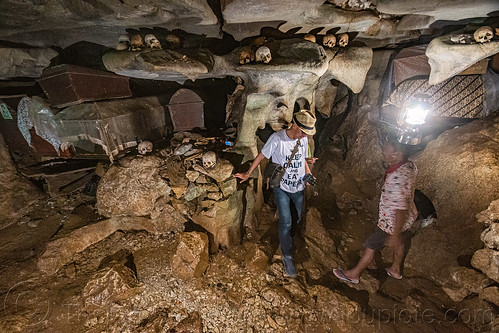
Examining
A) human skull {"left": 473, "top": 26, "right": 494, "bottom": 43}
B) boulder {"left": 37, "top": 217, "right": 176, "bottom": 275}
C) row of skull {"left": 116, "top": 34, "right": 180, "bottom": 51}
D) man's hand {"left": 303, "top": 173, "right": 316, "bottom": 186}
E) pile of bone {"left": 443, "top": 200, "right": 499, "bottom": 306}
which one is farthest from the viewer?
row of skull {"left": 116, "top": 34, "right": 180, "bottom": 51}

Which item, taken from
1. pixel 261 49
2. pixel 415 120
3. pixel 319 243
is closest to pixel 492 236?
pixel 415 120

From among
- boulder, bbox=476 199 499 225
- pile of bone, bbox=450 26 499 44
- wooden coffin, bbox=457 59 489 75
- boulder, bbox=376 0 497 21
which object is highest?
boulder, bbox=376 0 497 21

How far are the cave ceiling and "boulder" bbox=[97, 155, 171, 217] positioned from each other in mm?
2731

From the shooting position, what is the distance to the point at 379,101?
6273mm

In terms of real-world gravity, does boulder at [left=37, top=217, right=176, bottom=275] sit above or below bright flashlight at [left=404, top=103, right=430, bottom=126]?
below

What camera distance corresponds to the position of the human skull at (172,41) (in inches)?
170

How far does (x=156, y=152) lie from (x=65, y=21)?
2.89m

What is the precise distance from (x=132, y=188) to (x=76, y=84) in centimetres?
271

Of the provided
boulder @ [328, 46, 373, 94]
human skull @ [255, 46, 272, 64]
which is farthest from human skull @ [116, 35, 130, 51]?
boulder @ [328, 46, 373, 94]

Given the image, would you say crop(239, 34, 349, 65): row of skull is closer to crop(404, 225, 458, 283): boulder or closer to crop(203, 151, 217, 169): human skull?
crop(203, 151, 217, 169): human skull

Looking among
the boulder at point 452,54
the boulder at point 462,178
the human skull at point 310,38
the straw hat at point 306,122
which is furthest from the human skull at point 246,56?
the boulder at point 462,178

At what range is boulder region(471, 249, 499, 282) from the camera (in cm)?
328

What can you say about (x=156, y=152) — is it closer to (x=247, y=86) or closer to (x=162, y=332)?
(x=247, y=86)

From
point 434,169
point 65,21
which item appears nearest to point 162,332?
point 65,21
